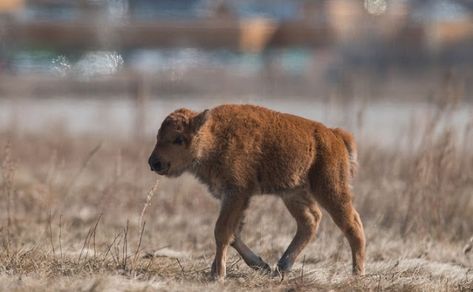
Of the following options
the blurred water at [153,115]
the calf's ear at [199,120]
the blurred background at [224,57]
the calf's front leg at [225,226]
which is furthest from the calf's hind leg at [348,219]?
the blurred water at [153,115]

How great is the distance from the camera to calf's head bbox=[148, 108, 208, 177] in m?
7.34

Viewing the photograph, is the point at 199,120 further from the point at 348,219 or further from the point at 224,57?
the point at 224,57

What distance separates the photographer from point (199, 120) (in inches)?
288

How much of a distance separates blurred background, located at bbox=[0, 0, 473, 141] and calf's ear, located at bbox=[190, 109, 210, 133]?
4.33 meters

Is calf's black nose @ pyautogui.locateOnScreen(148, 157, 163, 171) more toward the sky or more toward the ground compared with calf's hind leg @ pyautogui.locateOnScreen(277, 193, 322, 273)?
more toward the sky

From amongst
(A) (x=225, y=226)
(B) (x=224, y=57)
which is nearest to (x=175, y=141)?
(A) (x=225, y=226)

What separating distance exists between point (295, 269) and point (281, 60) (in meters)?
25.6

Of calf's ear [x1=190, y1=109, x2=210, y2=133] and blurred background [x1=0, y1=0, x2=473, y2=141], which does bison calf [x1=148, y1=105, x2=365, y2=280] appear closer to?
calf's ear [x1=190, y1=109, x2=210, y2=133]

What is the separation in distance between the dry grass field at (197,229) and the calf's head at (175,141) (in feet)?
0.90

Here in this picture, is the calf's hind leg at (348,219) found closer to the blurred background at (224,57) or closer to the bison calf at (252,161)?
the bison calf at (252,161)

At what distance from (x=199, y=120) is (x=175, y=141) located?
253 millimetres

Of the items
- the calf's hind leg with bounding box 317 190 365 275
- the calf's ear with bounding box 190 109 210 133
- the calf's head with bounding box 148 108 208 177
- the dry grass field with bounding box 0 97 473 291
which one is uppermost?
the calf's ear with bounding box 190 109 210 133

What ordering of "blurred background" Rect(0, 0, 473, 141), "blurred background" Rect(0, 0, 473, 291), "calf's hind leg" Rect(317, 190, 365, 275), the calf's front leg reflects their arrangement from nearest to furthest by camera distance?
1. the calf's front leg
2. "calf's hind leg" Rect(317, 190, 365, 275)
3. "blurred background" Rect(0, 0, 473, 291)
4. "blurred background" Rect(0, 0, 473, 141)

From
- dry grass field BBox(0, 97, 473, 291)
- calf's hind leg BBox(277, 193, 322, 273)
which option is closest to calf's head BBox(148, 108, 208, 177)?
dry grass field BBox(0, 97, 473, 291)
